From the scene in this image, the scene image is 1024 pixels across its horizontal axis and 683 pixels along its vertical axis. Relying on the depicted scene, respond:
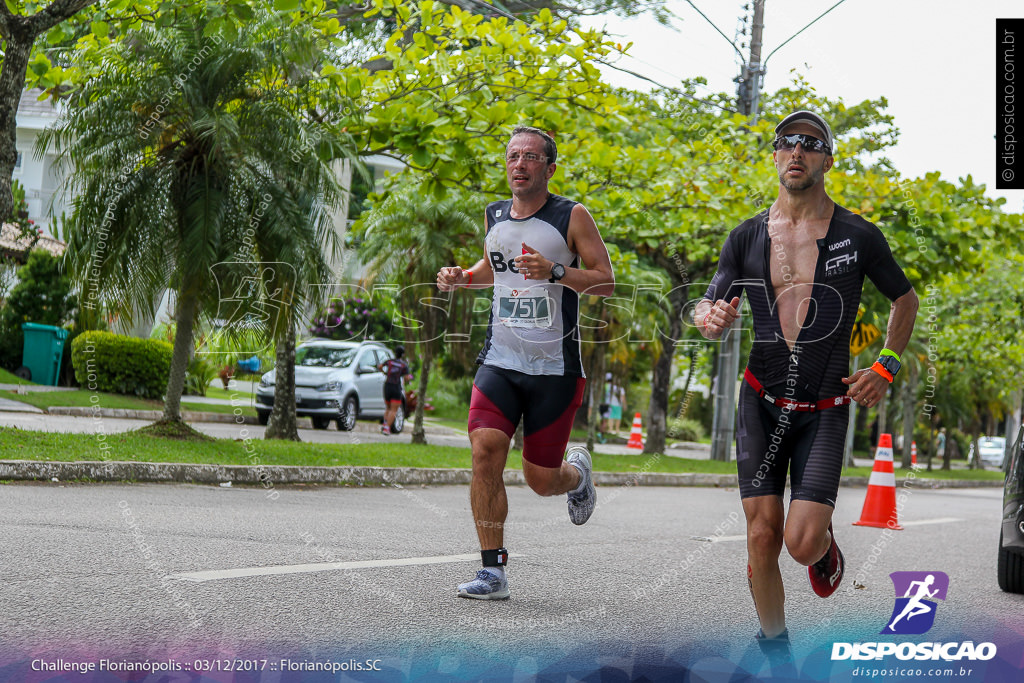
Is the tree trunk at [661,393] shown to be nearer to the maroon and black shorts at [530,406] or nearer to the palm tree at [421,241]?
the palm tree at [421,241]

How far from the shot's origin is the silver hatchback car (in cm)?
2078

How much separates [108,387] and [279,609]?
17.6 meters

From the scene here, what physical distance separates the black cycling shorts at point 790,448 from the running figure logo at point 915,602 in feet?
5.01

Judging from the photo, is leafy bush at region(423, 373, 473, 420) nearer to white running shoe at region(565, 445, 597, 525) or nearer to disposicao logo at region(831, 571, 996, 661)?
disposicao logo at region(831, 571, 996, 661)

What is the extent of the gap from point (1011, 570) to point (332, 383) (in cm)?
1539

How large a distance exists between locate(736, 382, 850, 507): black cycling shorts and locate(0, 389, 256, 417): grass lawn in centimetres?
1438

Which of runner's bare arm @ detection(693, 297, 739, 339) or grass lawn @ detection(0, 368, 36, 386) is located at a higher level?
runner's bare arm @ detection(693, 297, 739, 339)

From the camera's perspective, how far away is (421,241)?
62.5 ft

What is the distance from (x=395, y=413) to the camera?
2214 cm

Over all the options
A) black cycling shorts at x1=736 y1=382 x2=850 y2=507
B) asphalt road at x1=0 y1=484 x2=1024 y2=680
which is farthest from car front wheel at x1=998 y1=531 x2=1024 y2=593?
black cycling shorts at x1=736 y1=382 x2=850 y2=507

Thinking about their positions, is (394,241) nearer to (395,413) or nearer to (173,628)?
(395,413)

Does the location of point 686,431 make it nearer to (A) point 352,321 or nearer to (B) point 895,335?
(A) point 352,321

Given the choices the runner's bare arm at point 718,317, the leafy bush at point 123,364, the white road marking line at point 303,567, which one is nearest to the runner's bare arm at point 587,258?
the runner's bare arm at point 718,317

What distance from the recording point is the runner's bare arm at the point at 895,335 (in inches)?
156
